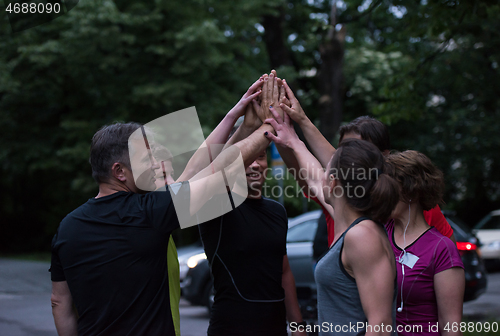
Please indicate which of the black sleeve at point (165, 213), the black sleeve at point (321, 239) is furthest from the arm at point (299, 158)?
the black sleeve at point (321, 239)

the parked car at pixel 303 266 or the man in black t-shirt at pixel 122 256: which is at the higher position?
the man in black t-shirt at pixel 122 256

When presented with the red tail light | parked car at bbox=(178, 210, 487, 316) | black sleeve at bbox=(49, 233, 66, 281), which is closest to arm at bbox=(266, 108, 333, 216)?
black sleeve at bbox=(49, 233, 66, 281)

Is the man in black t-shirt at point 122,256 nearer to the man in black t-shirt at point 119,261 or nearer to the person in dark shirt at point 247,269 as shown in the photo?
the man in black t-shirt at point 119,261

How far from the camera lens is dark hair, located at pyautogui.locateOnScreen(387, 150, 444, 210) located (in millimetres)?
2342

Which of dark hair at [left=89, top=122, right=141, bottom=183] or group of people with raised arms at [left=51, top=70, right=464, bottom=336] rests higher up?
dark hair at [left=89, top=122, right=141, bottom=183]

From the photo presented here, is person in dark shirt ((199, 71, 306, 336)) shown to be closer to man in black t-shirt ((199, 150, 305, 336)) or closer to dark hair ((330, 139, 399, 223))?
man in black t-shirt ((199, 150, 305, 336))

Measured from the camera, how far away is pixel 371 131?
266 centimetres

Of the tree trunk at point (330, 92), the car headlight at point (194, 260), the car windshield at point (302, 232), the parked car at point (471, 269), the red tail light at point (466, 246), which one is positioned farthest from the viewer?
the tree trunk at point (330, 92)

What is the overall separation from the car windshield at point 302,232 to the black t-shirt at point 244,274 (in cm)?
508

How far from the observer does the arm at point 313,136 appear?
8.63 ft

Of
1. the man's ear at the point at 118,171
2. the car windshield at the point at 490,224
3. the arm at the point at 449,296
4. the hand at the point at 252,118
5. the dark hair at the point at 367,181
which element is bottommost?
the car windshield at the point at 490,224

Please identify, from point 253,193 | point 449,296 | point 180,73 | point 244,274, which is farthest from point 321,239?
point 180,73

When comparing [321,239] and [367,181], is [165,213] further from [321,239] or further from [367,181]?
[321,239]

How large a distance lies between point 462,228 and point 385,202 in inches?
243
